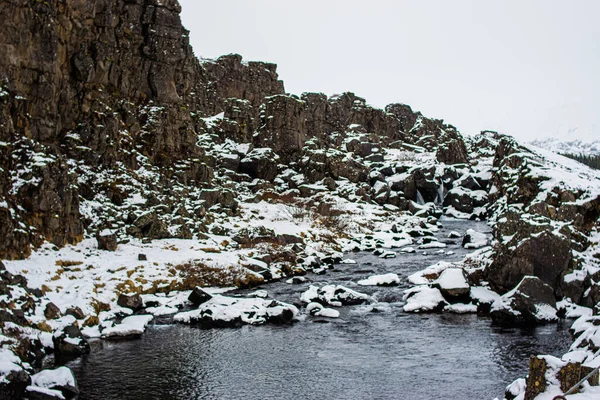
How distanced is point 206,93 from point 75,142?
178 feet

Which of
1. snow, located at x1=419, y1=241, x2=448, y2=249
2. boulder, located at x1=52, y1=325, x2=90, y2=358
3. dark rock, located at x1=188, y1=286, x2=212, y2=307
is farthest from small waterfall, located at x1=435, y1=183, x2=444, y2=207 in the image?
boulder, located at x1=52, y1=325, x2=90, y2=358

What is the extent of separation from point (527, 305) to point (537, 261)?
15.1ft

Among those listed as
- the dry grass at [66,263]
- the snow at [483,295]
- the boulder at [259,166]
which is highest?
the boulder at [259,166]

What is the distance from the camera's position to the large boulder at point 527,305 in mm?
29453

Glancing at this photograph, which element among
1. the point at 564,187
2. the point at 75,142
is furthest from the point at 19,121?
the point at 564,187

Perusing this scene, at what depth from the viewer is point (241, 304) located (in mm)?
33469

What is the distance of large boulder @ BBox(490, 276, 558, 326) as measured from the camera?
2945cm

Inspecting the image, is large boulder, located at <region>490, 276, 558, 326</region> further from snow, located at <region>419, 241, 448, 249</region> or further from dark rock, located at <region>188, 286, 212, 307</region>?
snow, located at <region>419, 241, 448, 249</region>

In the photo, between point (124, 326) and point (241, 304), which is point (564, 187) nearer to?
Result: point (241, 304)

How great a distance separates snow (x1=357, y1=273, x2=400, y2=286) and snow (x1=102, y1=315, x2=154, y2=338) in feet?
62.4

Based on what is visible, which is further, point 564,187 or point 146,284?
point 564,187

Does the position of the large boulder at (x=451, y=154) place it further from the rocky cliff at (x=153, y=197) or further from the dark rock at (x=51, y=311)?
the dark rock at (x=51, y=311)

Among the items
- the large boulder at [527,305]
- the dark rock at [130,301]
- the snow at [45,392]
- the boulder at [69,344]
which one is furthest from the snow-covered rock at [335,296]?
the snow at [45,392]

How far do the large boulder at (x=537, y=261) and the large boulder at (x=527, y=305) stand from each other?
1.79 m
